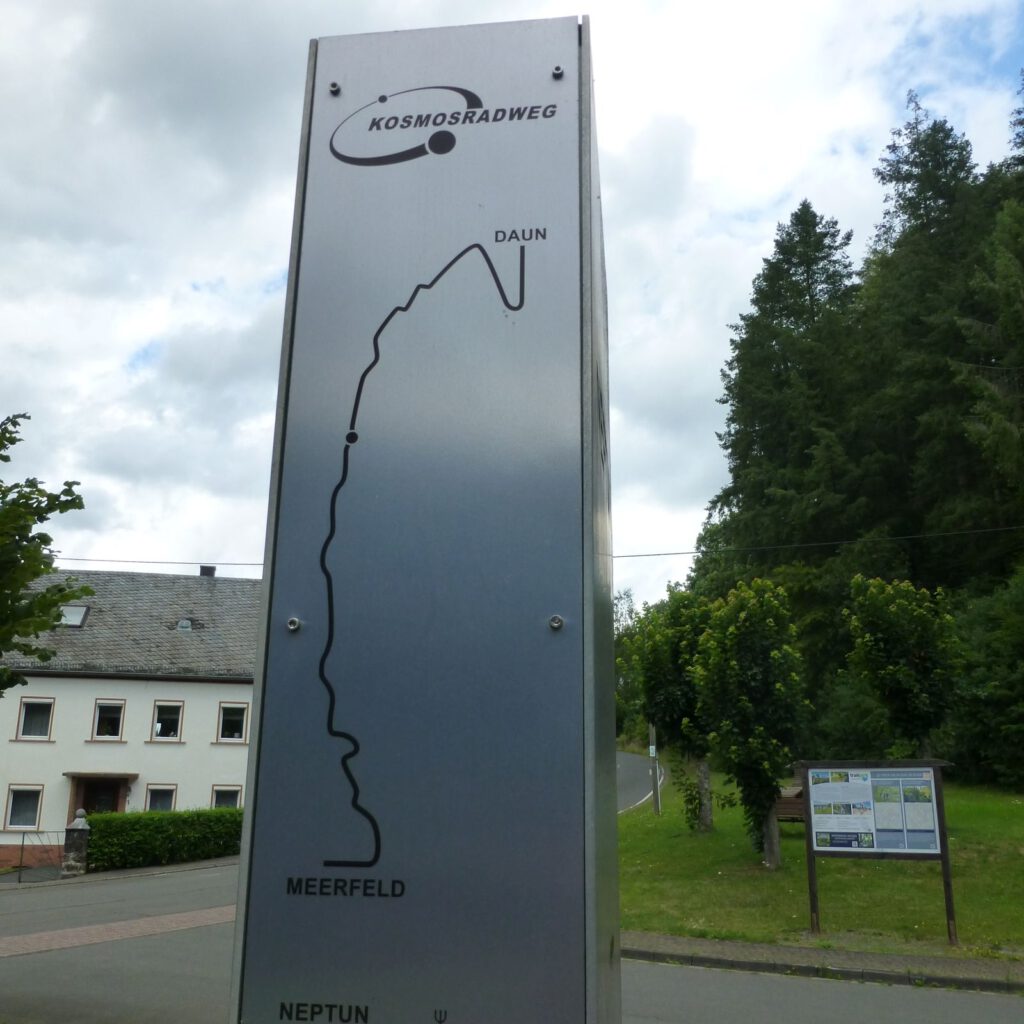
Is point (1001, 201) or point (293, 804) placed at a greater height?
point (1001, 201)

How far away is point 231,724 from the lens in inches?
1367

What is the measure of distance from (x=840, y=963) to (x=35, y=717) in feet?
96.3

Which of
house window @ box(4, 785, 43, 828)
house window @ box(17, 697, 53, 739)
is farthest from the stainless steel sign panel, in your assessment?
house window @ box(17, 697, 53, 739)

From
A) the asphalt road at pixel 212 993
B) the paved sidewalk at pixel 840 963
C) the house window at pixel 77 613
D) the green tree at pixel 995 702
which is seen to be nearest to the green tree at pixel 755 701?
the paved sidewalk at pixel 840 963

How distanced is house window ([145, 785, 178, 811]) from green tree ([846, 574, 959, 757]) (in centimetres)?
2412

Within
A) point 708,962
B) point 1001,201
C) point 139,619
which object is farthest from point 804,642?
point 708,962

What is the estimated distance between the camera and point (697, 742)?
19.6m

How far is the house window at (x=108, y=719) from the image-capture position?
33.5 meters

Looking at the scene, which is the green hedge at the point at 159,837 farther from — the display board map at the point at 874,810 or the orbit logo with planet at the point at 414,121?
the orbit logo with planet at the point at 414,121

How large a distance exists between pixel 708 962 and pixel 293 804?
1058 centimetres

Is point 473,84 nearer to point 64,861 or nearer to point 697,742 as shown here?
point 697,742

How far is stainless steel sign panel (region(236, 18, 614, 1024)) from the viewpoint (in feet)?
6.05

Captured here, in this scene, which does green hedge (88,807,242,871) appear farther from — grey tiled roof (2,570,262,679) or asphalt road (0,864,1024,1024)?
asphalt road (0,864,1024,1024)

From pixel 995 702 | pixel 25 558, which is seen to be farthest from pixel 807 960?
pixel 995 702
